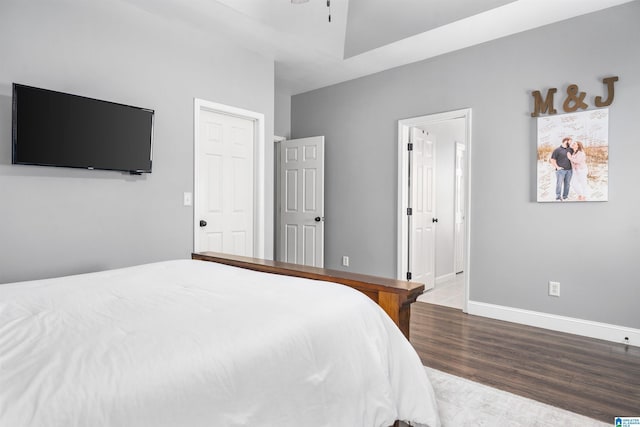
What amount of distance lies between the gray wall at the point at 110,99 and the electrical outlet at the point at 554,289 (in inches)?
129

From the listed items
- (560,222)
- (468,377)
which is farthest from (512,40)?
(468,377)

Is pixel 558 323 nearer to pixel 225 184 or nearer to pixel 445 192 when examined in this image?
pixel 445 192

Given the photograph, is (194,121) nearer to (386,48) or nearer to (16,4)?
(16,4)

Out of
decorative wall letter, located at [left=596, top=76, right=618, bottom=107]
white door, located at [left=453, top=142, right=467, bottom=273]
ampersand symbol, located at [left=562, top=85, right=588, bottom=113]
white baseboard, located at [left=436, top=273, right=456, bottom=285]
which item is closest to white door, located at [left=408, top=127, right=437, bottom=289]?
white baseboard, located at [left=436, top=273, right=456, bottom=285]

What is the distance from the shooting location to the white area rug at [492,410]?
73.0 inches

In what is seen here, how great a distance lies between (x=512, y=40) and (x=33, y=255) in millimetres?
4322

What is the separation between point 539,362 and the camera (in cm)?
261

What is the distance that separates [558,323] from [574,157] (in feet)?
4.73

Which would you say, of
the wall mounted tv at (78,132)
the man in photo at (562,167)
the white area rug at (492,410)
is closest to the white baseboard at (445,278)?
the man in photo at (562,167)

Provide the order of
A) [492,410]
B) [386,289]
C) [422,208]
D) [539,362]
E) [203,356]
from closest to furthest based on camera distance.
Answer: [203,356] < [386,289] < [492,410] < [539,362] < [422,208]

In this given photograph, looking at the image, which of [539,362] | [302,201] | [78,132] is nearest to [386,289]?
[539,362]

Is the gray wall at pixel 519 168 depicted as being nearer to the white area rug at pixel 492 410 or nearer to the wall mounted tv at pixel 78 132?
the white area rug at pixel 492 410

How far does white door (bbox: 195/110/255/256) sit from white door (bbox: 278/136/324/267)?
3.68ft

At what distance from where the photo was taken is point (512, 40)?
356cm
